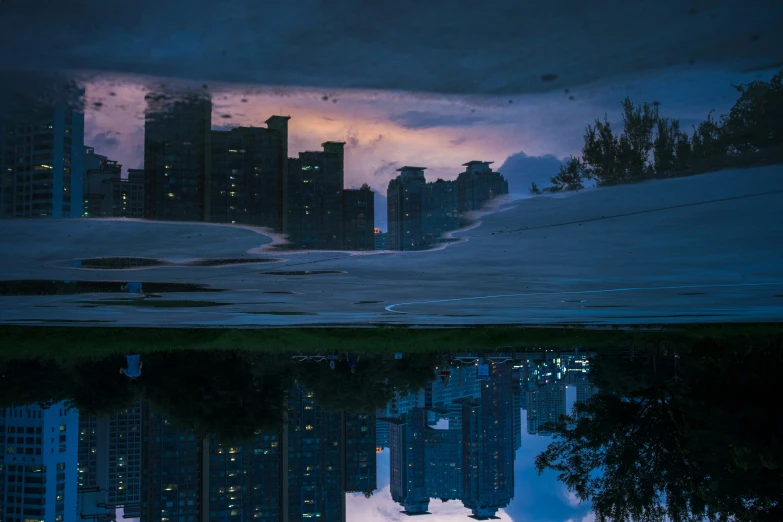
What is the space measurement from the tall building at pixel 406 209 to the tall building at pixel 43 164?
2.01 meters

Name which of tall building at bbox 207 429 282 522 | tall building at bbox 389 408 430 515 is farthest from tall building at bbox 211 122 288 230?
tall building at bbox 389 408 430 515

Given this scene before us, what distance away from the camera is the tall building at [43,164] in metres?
3.45

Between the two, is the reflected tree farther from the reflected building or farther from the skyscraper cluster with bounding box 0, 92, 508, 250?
the reflected building

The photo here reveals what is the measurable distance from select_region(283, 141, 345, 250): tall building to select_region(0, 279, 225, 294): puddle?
130 inches

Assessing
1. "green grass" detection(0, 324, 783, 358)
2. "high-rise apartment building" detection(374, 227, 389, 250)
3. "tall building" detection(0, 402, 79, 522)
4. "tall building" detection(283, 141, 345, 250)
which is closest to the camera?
"tall building" detection(283, 141, 345, 250)

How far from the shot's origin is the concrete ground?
4262 mm

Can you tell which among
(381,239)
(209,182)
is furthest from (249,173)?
(381,239)

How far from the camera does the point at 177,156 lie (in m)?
3.65

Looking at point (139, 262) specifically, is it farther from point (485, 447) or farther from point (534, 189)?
point (485, 447)

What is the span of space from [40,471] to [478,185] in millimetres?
39985

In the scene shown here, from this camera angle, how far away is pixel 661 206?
4156 millimetres

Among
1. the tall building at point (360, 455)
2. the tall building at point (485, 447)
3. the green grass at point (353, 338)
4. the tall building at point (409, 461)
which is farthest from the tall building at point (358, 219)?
the tall building at point (409, 461)

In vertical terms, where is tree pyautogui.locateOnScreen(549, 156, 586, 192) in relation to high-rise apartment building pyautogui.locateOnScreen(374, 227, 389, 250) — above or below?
above

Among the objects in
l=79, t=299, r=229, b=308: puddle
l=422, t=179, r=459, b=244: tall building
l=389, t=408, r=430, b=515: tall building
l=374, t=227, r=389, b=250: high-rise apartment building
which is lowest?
l=389, t=408, r=430, b=515: tall building
